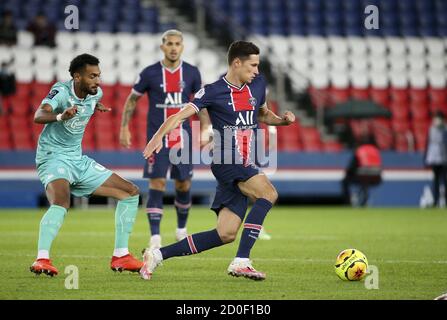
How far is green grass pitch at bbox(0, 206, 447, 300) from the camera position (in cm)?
741

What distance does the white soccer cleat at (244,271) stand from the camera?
8.10 meters

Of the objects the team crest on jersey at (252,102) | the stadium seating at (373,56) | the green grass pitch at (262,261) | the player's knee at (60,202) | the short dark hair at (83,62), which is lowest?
the green grass pitch at (262,261)

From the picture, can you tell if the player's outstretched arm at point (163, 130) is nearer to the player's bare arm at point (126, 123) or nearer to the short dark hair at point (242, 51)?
the short dark hair at point (242, 51)

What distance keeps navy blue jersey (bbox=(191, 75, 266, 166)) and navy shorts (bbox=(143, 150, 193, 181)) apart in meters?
3.09

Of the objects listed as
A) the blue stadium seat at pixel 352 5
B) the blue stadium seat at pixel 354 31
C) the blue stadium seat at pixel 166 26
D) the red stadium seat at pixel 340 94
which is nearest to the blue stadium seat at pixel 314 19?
the blue stadium seat at pixel 354 31

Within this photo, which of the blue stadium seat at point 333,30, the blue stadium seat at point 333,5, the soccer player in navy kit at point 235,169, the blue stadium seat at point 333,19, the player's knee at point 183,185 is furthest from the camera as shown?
the blue stadium seat at point 333,5

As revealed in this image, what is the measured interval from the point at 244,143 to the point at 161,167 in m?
3.24

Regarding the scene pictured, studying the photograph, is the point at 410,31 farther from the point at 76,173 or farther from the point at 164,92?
the point at 76,173

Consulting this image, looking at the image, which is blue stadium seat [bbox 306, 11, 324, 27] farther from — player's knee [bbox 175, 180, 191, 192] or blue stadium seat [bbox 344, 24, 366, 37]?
player's knee [bbox 175, 180, 191, 192]

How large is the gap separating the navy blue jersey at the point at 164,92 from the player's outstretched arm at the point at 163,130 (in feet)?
11.7

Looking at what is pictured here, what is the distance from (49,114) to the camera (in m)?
8.28

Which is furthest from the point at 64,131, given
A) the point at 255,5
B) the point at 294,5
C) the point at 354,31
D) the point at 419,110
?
the point at 294,5
